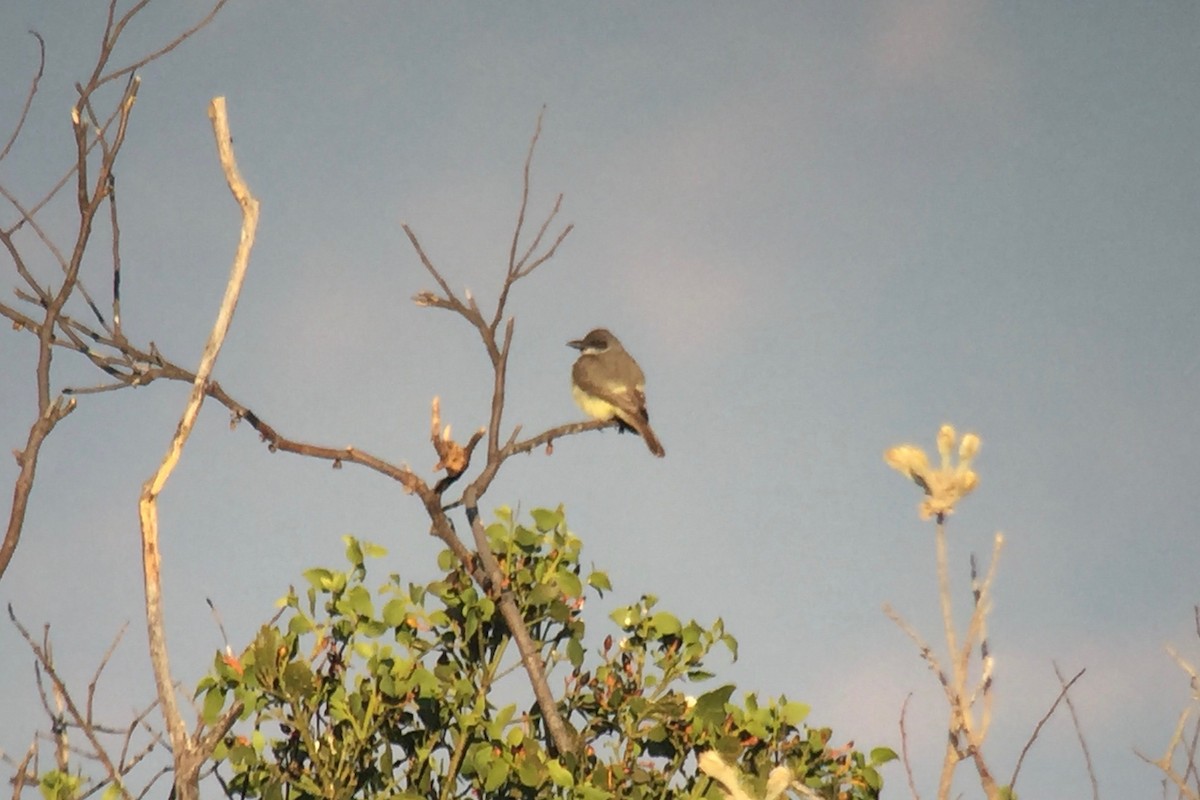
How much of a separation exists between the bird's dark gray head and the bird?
41.8 inches

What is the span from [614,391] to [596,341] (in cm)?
259

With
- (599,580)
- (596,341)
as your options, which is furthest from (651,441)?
(599,580)

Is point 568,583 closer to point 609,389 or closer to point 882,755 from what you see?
point 882,755

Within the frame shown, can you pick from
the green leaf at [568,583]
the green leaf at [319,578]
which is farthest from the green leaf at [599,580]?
the green leaf at [319,578]

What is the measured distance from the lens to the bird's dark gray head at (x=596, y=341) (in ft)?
53.1

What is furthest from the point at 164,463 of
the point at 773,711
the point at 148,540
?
the point at 773,711

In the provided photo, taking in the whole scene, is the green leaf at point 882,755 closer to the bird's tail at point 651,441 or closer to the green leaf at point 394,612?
the green leaf at point 394,612

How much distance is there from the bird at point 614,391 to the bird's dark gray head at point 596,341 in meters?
1.06

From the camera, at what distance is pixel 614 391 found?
542 inches

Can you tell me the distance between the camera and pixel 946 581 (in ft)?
8.32

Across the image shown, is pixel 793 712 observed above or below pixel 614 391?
below

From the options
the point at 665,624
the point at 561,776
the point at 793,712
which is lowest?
the point at 561,776

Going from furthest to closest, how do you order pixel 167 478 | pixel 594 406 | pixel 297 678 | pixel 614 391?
pixel 594 406, pixel 614 391, pixel 297 678, pixel 167 478

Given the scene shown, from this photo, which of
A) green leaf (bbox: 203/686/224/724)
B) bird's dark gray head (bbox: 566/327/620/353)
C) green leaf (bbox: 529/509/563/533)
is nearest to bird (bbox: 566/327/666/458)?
bird's dark gray head (bbox: 566/327/620/353)
